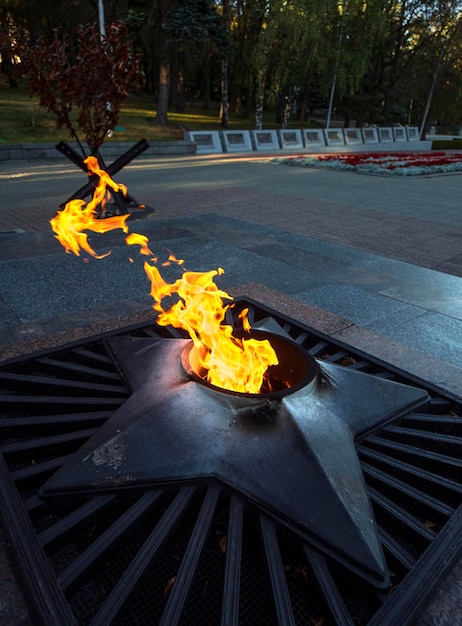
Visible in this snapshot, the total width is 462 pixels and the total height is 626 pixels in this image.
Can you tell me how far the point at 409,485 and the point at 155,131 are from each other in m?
21.8

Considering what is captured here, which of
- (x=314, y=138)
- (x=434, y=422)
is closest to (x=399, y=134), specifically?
(x=314, y=138)

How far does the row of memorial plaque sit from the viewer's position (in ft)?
61.2

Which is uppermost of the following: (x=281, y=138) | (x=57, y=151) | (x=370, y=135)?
(x=370, y=135)

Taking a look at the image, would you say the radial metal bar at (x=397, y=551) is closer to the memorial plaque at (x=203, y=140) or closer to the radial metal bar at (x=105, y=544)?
the radial metal bar at (x=105, y=544)

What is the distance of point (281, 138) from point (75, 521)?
21.8 m

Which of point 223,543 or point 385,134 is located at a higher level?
point 385,134

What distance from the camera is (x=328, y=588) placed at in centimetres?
141

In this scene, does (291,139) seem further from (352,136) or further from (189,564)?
(189,564)

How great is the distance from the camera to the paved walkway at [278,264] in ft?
10.8

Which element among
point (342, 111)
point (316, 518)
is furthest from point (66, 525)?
point (342, 111)

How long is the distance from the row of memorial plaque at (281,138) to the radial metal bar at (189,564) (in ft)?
58.9

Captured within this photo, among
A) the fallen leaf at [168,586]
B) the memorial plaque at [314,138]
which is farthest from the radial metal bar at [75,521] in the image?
the memorial plaque at [314,138]

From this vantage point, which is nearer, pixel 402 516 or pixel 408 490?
pixel 402 516

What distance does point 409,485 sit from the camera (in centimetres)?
190
